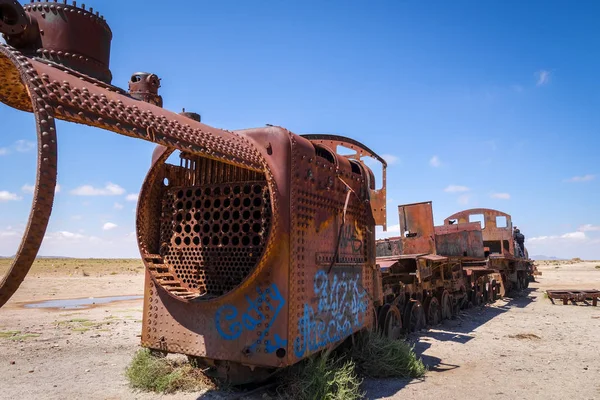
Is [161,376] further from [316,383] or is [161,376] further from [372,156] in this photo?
[372,156]

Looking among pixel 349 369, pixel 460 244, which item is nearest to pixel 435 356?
pixel 349 369

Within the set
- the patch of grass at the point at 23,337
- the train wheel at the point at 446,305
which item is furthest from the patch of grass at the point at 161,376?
the train wheel at the point at 446,305

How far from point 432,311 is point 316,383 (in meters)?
7.62

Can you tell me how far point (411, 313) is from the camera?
10.3 m

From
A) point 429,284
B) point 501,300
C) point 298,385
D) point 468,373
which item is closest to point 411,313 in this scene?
point 429,284

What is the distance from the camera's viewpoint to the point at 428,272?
10258mm

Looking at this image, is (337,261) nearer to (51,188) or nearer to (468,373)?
(468,373)

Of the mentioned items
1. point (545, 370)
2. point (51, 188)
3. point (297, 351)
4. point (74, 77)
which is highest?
point (74, 77)

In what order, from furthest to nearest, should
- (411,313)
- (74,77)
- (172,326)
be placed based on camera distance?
(411,313), (172,326), (74,77)

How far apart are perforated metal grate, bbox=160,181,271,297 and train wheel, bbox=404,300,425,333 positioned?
607cm

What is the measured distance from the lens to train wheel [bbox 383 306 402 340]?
866 cm

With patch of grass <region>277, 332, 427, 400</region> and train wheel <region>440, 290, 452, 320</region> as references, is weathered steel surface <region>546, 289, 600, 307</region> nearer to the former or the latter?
train wheel <region>440, 290, 452, 320</region>

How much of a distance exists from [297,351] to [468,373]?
3.39 meters

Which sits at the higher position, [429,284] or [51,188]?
[51,188]
